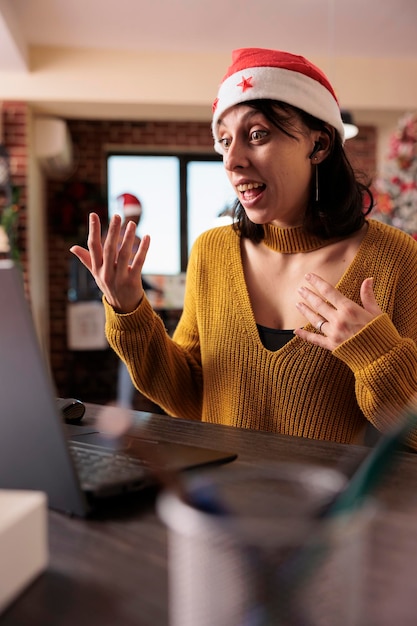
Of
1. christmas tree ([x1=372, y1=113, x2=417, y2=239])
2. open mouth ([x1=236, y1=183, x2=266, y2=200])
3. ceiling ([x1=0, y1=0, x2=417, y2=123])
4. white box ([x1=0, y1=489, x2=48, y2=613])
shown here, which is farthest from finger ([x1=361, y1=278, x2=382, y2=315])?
christmas tree ([x1=372, y1=113, x2=417, y2=239])

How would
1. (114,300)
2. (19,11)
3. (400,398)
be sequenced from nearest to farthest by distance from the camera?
1. (400,398)
2. (114,300)
3. (19,11)

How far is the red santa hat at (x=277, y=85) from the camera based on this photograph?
1.36 m

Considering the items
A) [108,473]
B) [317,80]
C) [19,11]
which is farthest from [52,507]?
[19,11]

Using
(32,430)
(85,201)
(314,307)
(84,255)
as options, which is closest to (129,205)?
(85,201)

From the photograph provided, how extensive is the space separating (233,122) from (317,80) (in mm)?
232

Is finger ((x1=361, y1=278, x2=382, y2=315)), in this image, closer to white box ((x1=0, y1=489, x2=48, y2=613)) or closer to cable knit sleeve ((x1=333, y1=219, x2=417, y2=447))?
cable knit sleeve ((x1=333, y1=219, x2=417, y2=447))

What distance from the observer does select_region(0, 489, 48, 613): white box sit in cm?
44

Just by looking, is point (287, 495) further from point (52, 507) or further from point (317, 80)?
point (317, 80)

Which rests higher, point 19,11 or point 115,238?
point 19,11

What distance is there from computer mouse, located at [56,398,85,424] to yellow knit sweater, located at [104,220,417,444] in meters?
0.23

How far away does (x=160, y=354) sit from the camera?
4.50 ft

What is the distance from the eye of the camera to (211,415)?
4.68 ft

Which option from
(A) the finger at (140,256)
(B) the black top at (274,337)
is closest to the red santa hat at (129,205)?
(B) the black top at (274,337)


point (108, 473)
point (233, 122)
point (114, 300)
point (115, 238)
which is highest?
point (233, 122)
